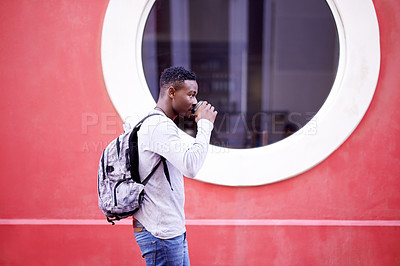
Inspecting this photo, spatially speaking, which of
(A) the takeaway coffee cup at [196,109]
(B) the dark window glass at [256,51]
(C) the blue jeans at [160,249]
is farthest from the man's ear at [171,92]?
(B) the dark window glass at [256,51]

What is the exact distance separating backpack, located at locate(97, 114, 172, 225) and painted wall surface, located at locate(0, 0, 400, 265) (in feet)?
3.70

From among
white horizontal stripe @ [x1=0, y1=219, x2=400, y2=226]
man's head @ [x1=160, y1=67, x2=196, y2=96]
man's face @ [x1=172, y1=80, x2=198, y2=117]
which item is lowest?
white horizontal stripe @ [x1=0, y1=219, x2=400, y2=226]

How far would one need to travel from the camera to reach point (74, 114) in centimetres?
260

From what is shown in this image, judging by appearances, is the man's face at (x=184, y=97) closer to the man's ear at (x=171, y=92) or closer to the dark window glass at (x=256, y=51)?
the man's ear at (x=171, y=92)

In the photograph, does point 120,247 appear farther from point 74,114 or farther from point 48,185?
point 74,114

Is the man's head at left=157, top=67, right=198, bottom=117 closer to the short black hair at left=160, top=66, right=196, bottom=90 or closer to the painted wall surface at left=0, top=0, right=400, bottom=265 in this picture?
the short black hair at left=160, top=66, right=196, bottom=90

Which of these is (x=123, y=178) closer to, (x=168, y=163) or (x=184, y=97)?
(x=168, y=163)

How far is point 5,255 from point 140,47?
2260mm

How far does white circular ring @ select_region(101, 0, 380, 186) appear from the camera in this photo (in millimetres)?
2480

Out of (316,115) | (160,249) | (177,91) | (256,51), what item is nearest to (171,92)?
(177,91)

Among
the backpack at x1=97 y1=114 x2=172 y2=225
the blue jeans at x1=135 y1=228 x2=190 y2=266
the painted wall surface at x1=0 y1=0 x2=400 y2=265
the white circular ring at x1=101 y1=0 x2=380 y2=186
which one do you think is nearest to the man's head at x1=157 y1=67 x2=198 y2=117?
the backpack at x1=97 y1=114 x2=172 y2=225

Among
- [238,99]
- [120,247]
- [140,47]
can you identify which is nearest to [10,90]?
[140,47]

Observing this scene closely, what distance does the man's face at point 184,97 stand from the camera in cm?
157

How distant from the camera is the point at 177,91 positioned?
1575 millimetres
